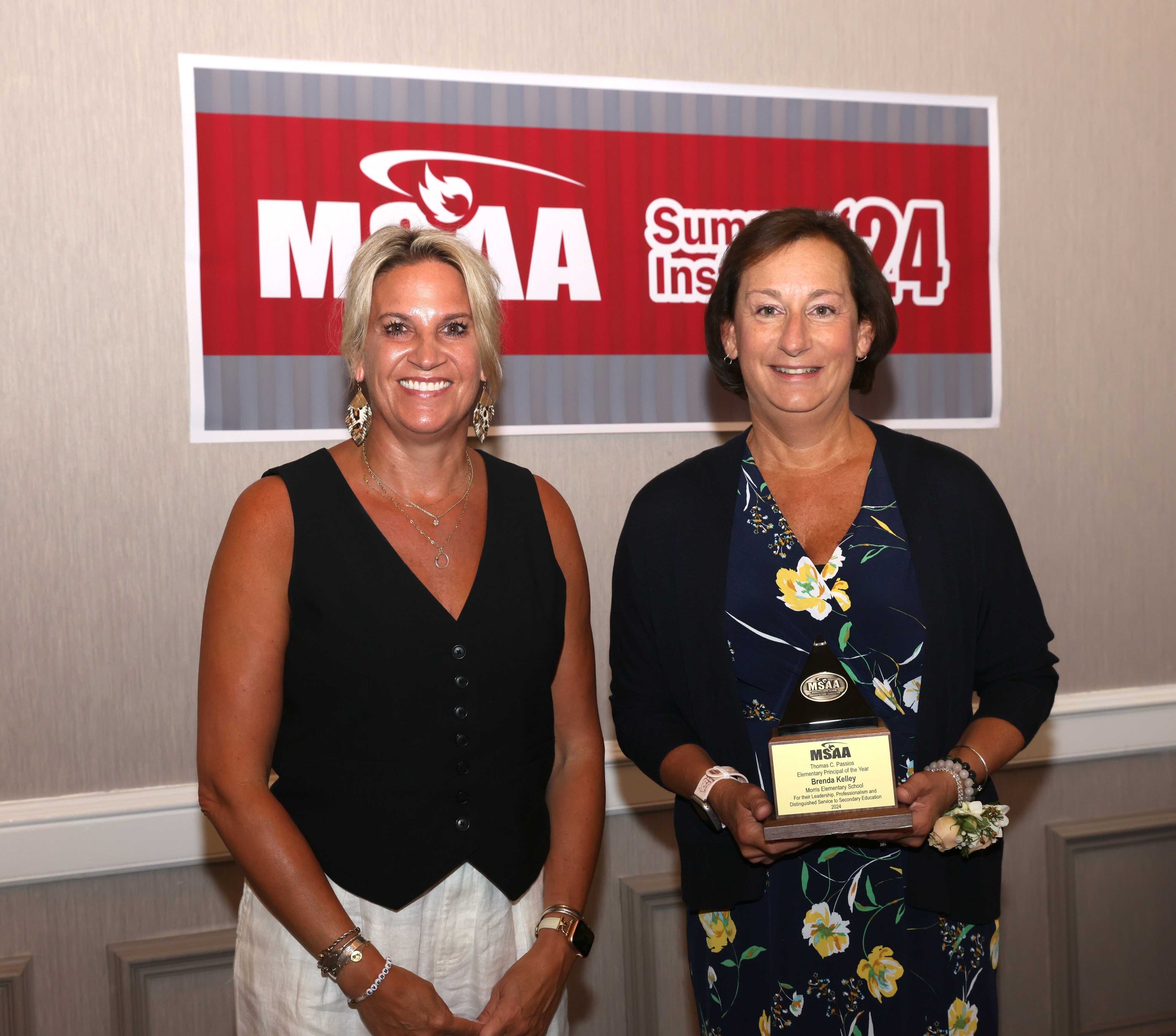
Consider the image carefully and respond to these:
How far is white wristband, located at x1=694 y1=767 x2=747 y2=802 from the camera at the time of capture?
5.02ft

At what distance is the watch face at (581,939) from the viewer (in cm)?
154

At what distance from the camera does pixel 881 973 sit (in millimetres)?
1575

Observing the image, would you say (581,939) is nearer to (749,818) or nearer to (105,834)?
(749,818)

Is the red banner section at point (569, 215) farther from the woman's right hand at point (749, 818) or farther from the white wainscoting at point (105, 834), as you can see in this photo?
the woman's right hand at point (749, 818)

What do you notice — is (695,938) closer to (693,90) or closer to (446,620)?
(446,620)

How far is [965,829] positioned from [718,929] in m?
0.42

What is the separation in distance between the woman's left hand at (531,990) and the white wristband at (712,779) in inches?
11.1

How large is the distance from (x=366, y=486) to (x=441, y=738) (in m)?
0.39

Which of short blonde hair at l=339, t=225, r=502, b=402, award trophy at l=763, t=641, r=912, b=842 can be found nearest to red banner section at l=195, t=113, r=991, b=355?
short blonde hair at l=339, t=225, r=502, b=402

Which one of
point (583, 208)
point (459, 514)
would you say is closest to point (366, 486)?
point (459, 514)

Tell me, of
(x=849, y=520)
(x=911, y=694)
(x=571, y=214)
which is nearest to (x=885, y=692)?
(x=911, y=694)

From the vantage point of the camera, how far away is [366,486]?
158cm

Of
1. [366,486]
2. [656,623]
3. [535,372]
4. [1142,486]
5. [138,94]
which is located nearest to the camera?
[366,486]

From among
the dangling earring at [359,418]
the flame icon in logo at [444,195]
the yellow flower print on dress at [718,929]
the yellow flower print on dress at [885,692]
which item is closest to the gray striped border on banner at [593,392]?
the flame icon in logo at [444,195]
